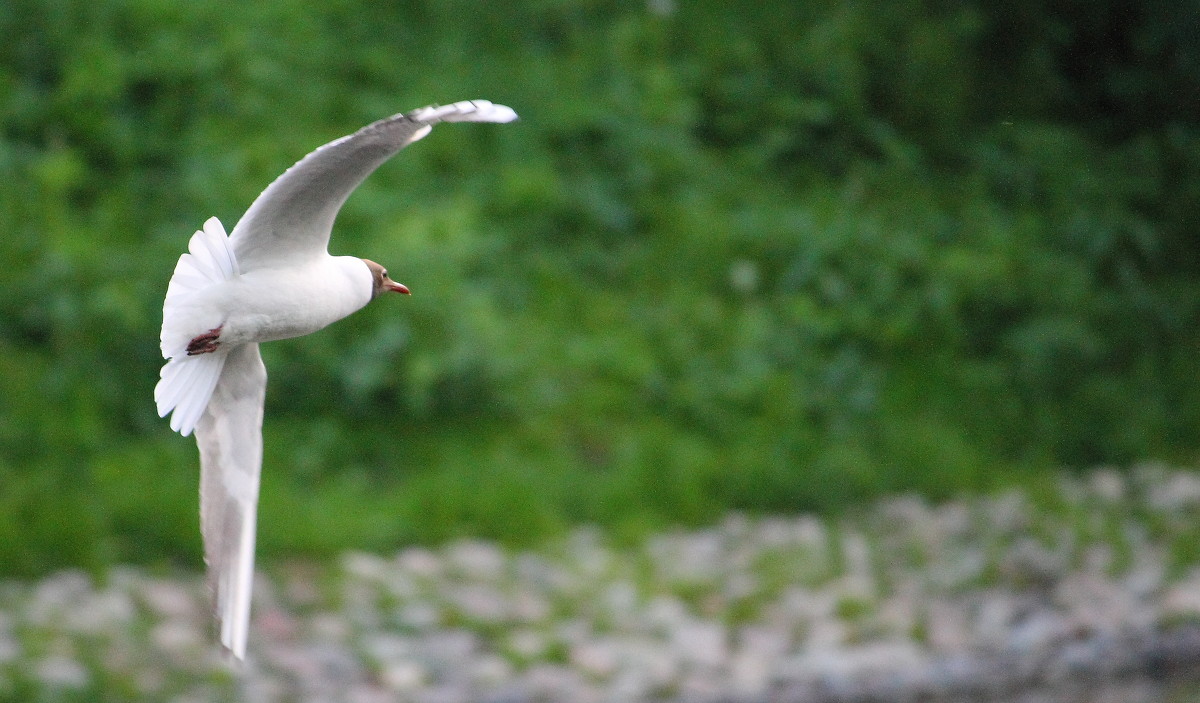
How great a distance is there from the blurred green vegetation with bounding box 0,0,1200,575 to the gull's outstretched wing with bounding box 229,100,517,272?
3335mm

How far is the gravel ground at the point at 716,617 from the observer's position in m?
5.82

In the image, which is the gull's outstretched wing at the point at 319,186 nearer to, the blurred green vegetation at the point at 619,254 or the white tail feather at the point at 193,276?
the white tail feather at the point at 193,276

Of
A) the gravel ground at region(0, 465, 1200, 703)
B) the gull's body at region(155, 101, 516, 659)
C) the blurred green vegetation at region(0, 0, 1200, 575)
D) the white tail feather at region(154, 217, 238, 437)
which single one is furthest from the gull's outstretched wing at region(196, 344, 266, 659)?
the blurred green vegetation at region(0, 0, 1200, 575)

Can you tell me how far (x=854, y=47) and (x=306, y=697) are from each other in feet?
16.3

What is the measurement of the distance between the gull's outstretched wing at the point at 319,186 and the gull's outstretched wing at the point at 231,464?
34cm

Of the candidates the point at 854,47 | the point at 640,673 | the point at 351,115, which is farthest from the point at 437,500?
the point at 854,47

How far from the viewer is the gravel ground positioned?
5816mm

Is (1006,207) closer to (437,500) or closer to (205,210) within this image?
(437,500)

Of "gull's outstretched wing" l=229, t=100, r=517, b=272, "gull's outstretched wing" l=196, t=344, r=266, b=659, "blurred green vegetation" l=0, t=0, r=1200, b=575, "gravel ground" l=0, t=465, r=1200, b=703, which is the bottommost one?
"gull's outstretched wing" l=196, t=344, r=266, b=659

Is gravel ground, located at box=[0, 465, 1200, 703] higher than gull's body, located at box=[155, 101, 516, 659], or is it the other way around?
gravel ground, located at box=[0, 465, 1200, 703]

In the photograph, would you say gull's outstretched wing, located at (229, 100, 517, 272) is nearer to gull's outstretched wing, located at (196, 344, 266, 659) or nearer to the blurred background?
gull's outstretched wing, located at (196, 344, 266, 659)

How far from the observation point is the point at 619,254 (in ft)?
26.5

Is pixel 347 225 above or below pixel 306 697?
above

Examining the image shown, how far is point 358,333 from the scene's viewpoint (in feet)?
21.8
